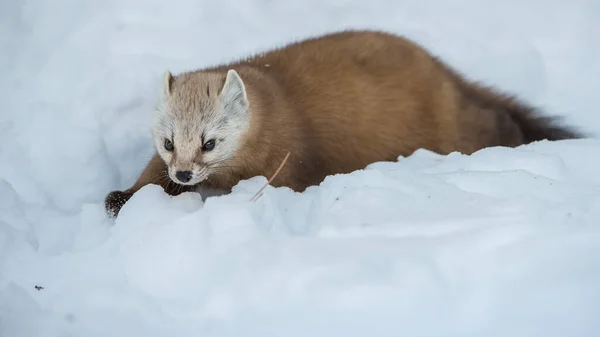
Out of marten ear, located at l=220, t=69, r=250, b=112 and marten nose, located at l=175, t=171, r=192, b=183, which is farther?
marten ear, located at l=220, t=69, r=250, b=112

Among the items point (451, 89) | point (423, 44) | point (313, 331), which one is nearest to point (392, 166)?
point (451, 89)

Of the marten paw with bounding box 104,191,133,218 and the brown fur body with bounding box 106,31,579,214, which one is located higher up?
the brown fur body with bounding box 106,31,579,214

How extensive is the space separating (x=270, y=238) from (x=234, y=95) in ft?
2.92

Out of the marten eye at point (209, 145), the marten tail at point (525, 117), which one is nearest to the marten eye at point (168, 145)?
the marten eye at point (209, 145)

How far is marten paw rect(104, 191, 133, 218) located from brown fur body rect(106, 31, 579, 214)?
0.32ft

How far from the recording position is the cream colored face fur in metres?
3.15

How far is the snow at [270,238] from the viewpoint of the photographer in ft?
7.67

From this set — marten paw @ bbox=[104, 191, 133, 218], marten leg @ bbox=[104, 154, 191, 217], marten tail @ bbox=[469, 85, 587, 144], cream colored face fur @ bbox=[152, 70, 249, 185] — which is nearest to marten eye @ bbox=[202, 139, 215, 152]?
cream colored face fur @ bbox=[152, 70, 249, 185]

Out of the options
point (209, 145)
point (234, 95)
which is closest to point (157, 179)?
point (209, 145)

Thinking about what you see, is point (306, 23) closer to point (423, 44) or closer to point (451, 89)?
point (423, 44)

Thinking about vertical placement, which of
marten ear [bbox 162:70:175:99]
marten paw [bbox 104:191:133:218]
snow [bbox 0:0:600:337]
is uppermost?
marten ear [bbox 162:70:175:99]

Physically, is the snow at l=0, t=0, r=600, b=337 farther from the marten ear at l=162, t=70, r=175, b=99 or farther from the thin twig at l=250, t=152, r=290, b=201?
the marten ear at l=162, t=70, r=175, b=99

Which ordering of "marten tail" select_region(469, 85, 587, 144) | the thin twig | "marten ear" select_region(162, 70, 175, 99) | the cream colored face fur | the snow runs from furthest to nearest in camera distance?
1. "marten tail" select_region(469, 85, 587, 144)
2. "marten ear" select_region(162, 70, 175, 99)
3. the cream colored face fur
4. the thin twig
5. the snow

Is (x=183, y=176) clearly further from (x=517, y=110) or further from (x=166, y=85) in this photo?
(x=517, y=110)
